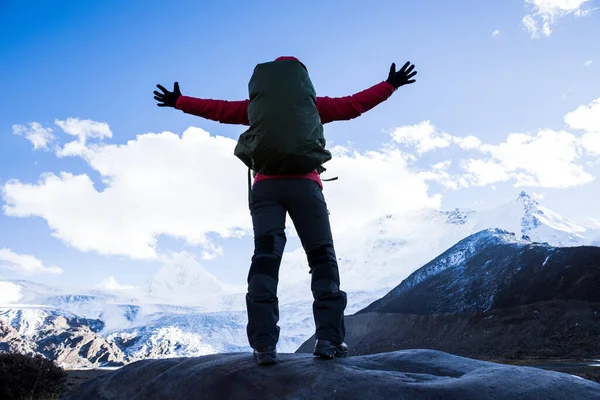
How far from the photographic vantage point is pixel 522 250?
6869 centimetres

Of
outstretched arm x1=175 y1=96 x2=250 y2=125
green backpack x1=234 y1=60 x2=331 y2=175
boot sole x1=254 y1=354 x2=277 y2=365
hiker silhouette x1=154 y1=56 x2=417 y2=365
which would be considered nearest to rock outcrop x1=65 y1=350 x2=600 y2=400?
boot sole x1=254 y1=354 x2=277 y2=365

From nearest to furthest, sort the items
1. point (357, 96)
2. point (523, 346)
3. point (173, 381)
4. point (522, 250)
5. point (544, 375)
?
point (544, 375)
point (173, 381)
point (357, 96)
point (523, 346)
point (522, 250)

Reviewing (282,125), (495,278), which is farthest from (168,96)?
(495,278)

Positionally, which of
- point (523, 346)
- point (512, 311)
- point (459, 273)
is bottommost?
point (523, 346)

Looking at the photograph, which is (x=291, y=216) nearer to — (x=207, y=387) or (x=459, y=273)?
(x=207, y=387)

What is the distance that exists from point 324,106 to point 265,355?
250 cm

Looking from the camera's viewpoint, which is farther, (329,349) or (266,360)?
(329,349)

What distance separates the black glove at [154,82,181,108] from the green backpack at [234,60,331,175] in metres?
1.00

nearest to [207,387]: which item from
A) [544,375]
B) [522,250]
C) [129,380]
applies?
[129,380]

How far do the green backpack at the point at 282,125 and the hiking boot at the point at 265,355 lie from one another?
1581mm

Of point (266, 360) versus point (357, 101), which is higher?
point (357, 101)

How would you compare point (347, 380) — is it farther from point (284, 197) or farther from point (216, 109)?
point (216, 109)

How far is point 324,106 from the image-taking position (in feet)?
16.6

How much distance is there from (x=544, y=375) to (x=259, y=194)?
9.00ft
